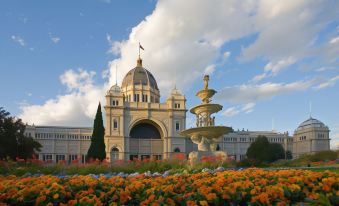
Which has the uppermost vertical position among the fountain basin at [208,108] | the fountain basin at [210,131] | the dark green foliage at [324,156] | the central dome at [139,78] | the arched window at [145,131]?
the central dome at [139,78]

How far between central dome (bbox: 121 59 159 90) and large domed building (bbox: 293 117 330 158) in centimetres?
4100

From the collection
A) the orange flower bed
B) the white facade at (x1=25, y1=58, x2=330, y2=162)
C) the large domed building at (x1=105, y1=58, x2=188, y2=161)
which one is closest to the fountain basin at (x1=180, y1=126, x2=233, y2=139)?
the orange flower bed

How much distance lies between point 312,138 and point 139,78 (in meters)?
45.9

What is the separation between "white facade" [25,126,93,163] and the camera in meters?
74.5

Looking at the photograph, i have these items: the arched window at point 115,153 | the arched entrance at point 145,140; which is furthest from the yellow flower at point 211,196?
the arched entrance at point 145,140

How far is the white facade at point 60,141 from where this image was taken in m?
74.5

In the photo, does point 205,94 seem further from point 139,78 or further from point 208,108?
point 139,78

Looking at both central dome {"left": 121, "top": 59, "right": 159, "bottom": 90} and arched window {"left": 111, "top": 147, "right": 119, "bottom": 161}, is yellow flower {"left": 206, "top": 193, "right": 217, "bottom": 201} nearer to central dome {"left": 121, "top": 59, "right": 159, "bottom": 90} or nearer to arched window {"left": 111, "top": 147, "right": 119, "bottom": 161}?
arched window {"left": 111, "top": 147, "right": 119, "bottom": 161}

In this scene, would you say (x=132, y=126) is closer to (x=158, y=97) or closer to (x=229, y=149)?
(x=158, y=97)

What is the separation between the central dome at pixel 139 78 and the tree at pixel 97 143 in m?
24.9

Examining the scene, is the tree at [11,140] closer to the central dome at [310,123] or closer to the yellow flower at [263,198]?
the yellow flower at [263,198]

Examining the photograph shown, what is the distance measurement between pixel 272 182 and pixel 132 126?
62.9 metres

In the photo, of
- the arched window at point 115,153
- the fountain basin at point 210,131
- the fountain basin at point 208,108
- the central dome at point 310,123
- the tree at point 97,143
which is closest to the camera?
the fountain basin at point 210,131

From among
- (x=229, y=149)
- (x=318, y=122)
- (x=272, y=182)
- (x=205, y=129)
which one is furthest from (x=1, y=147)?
(x=318, y=122)
